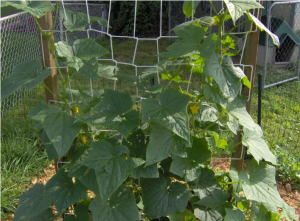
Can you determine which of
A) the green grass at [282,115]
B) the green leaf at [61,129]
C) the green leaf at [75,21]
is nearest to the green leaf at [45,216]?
the green leaf at [61,129]

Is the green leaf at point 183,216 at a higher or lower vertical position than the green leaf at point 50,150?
lower

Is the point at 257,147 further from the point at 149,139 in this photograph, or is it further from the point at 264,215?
the point at 149,139

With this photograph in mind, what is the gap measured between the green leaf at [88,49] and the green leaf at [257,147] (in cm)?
94

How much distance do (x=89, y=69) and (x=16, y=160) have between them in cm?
164

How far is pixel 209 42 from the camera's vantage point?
1.27 metres

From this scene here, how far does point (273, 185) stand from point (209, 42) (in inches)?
35.9

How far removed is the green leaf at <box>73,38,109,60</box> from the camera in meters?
1.36

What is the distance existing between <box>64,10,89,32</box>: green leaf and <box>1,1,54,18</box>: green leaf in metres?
0.13

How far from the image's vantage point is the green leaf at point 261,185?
1.46 meters

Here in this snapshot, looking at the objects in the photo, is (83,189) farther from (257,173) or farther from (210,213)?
(257,173)

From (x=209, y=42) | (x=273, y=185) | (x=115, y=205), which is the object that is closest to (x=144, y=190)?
(x=115, y=205)

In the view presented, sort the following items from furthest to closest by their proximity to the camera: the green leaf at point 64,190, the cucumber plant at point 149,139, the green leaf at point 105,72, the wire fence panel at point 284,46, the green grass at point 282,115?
the wire fence panel at point 284,46 < the green grass at point 282,115 < the green leaf at point 105,72 < the green leaf at point 64,190 < the cucumber plant at point 149,139

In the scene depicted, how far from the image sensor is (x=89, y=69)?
1.31 metres

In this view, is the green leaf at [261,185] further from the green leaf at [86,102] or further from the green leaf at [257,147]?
the green leaf at [86,102]
